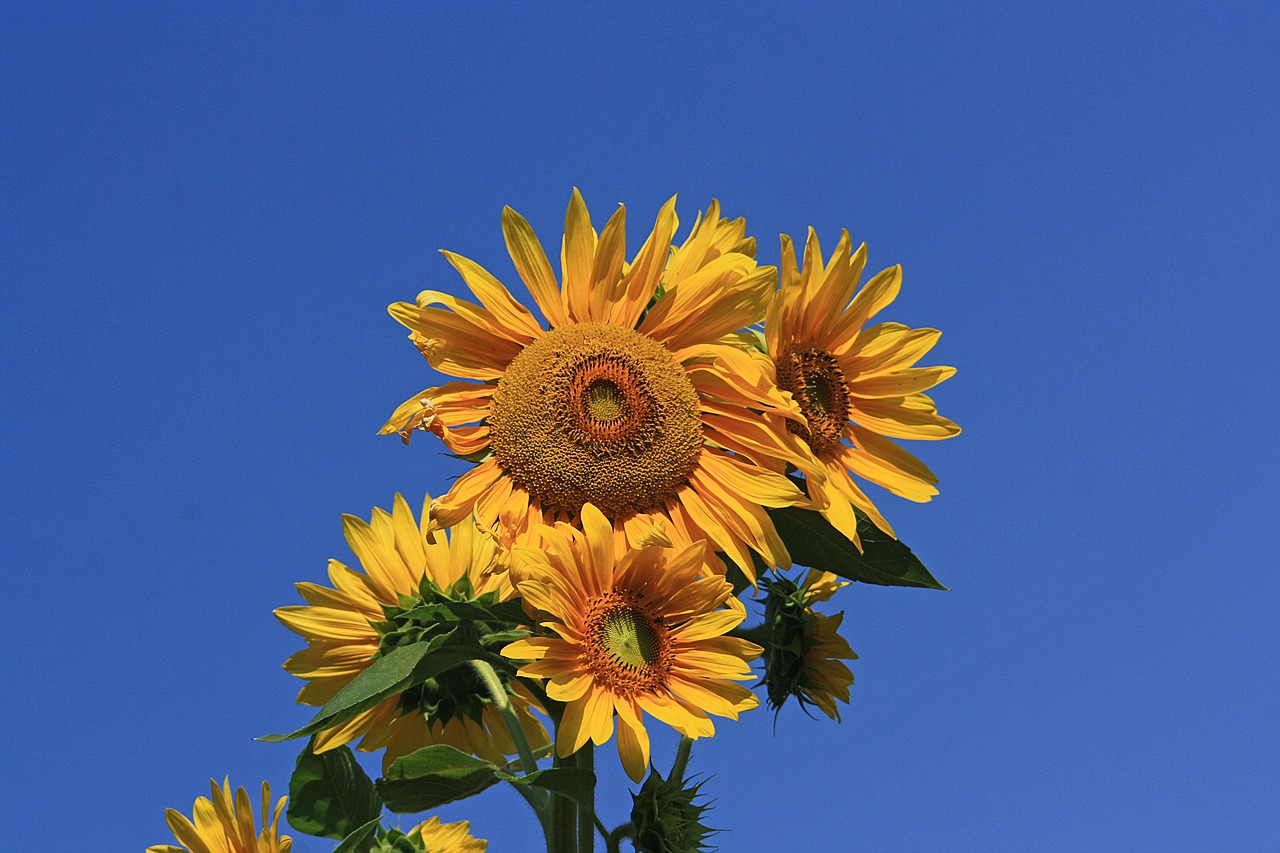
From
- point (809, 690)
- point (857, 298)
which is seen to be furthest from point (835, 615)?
point (857, 298)

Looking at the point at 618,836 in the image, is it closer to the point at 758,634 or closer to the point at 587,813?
the point at 587,813

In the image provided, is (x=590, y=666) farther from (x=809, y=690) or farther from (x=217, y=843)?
(x=217, y=843)

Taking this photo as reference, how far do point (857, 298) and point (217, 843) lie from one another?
269 centimetres

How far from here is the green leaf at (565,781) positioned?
121 inches

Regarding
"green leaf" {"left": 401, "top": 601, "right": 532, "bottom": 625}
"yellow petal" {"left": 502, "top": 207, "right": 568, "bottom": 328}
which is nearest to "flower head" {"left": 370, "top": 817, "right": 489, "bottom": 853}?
"green leaf" {"left": 401, "top": 601, "right": 532, "bottom": 625}

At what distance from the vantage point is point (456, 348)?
11.0 ft

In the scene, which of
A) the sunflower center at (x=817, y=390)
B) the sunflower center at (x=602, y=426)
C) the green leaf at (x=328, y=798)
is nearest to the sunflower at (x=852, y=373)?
the sunflower center at (x=817, y=390)

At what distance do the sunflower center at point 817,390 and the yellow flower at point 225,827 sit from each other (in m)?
2.10

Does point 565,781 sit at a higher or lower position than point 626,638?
lower

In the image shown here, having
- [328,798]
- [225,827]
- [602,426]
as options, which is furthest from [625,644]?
[225,827]

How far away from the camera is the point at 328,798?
388 centimetres

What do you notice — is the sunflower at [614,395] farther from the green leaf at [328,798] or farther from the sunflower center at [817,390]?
the green leaf at [328,798]

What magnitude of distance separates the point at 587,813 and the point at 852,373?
140cm

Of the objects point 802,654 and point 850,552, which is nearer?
point 850,552
